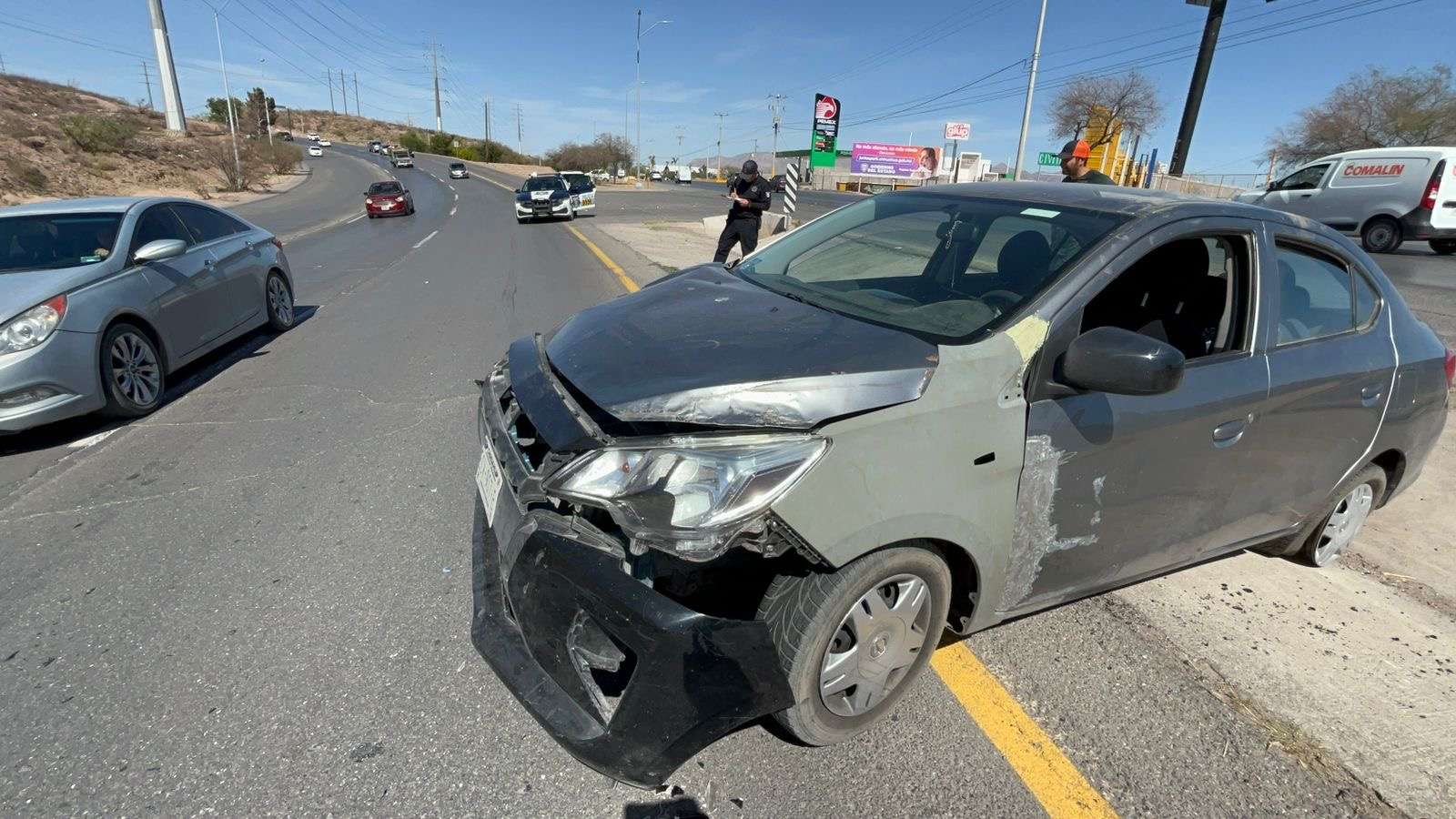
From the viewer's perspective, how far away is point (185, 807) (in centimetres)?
201

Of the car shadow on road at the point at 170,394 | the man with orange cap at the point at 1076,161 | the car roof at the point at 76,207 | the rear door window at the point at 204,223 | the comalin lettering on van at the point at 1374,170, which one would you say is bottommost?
the car shadow on road at the point at 170,394

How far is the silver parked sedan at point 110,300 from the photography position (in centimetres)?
441

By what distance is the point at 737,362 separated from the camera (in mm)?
2225

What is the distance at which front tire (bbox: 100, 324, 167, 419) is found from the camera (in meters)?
4.82

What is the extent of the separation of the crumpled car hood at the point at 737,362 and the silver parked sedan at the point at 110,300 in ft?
12.2

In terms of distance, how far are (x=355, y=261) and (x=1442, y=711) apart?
605 inches

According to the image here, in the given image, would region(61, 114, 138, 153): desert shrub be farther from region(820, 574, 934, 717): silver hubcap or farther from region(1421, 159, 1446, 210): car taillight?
region(1421, 159, 1446, 210): car taillight

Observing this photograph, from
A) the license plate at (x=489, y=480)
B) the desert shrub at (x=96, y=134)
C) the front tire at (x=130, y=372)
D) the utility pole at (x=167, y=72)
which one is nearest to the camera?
the license plate at (x=489, y=480)

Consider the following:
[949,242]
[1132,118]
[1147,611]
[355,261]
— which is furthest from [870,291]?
[1132,118]

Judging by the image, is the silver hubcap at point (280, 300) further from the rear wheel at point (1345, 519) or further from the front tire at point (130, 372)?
the rear wheel at point (1345, 519)

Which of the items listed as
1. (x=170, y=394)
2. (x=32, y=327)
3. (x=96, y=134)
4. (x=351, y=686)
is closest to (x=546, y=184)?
(x=170, y=394)

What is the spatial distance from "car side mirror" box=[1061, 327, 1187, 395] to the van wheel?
19902 mm

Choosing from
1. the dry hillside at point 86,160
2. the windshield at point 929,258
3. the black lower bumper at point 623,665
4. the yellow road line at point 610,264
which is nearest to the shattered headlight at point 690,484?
the black lower bumper at point 623,665

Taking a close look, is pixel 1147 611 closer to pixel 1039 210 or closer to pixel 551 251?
pixel 1039 210
